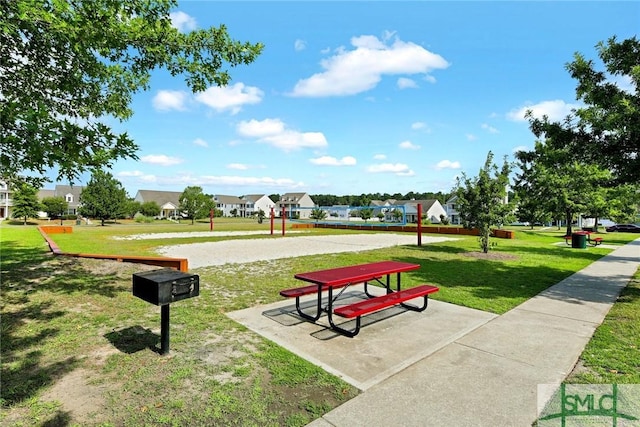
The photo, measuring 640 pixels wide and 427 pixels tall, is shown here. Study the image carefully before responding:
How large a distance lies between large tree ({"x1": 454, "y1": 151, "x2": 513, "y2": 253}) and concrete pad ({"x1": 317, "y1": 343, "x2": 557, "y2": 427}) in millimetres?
11492

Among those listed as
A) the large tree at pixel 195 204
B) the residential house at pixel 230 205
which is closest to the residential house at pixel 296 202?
the residential house at pixel 230 205

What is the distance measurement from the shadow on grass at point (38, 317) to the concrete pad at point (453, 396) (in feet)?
9.78

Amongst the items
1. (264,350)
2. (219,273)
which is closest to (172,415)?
(264,350)

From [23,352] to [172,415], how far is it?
2554 mm

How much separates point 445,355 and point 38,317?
19.5ft

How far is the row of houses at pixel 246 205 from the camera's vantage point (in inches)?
2715

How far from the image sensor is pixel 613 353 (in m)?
4.31

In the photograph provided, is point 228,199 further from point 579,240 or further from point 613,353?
point 613,353

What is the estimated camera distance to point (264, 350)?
4375 millimetres

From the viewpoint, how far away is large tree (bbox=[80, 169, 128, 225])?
150 ft

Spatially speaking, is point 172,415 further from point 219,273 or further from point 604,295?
point 604,295

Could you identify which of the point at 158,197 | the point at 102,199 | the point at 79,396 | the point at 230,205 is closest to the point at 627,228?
the point at 79,396

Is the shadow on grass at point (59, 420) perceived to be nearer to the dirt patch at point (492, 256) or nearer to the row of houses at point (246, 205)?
the dirt patch at point (492, 256)

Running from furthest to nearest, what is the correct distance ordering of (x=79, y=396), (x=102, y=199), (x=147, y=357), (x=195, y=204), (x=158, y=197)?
(x=158, y=197), (x=195, y=204), (x=102, y=199), (x=147, y=357), (x=79, y=396)
